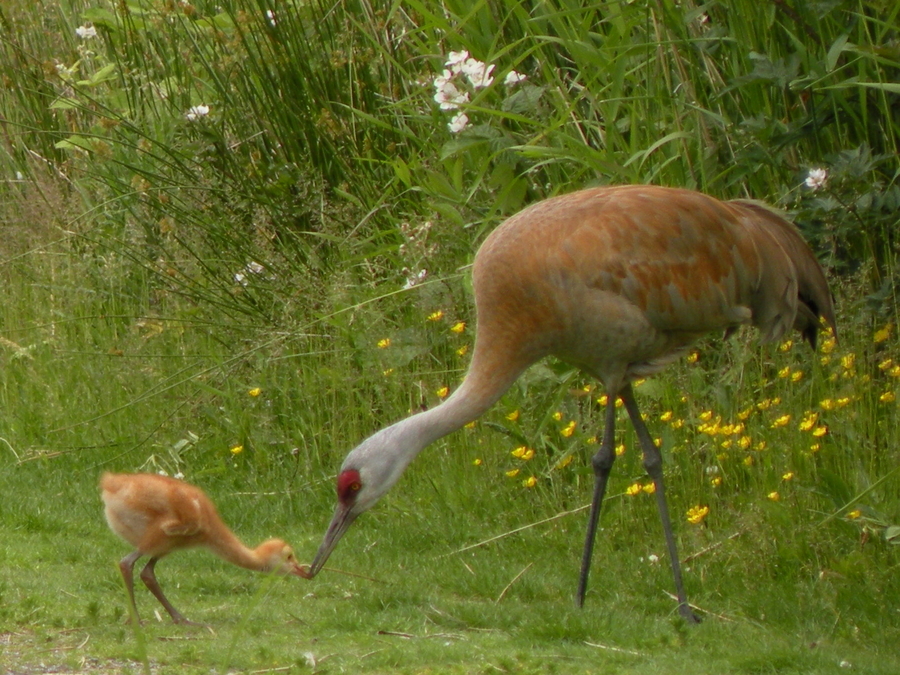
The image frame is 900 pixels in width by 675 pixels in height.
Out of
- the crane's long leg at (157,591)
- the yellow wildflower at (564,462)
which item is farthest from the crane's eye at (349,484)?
the yellow wildflower at (564,462)

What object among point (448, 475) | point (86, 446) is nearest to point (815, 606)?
point (448, 475)

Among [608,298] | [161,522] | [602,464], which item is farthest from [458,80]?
Answer: [161,522]

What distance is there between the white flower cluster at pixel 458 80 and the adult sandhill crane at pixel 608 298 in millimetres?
1106

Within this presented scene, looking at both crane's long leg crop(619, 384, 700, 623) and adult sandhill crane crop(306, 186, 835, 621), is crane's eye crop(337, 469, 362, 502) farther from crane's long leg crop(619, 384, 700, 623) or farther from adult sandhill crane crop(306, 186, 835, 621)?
crane's long leg crop(619, 384, 700, 623)

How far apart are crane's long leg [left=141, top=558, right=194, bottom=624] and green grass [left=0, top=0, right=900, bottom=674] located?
0.51ft

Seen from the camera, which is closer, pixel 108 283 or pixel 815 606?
pixel 815 606

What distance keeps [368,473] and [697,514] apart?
1.64 metres

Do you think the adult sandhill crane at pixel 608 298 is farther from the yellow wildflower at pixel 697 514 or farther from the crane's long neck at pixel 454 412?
the yellow wildflower at pixel 697 514

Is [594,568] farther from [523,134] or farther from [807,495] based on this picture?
[523,134]

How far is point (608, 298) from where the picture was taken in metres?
5.84

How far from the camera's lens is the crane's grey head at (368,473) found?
5652mm

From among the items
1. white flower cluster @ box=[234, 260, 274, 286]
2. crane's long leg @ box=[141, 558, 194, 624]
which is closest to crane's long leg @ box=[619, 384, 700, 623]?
crane's long leg @ box=[141, 558, 194, 624]

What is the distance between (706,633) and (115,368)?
15.4ft

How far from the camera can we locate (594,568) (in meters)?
6.44
